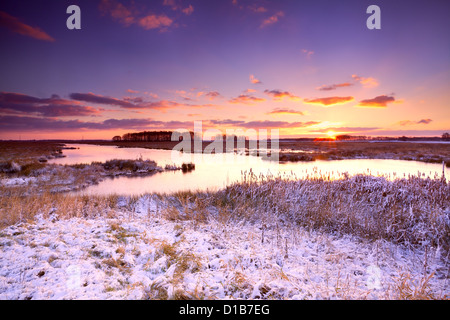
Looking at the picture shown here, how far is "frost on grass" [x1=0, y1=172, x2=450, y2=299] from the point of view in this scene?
14.0 feet

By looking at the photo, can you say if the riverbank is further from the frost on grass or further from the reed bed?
the frost on grass

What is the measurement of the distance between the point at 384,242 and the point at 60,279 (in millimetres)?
8592

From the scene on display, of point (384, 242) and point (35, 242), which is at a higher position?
point (35, 242)

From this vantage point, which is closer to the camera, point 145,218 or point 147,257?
point 147,257

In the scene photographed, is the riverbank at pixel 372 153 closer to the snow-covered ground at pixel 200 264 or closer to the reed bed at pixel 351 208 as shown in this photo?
the reed bed at pixel 351 208

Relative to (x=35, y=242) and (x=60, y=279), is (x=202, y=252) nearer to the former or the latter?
(x=60, y=279)
